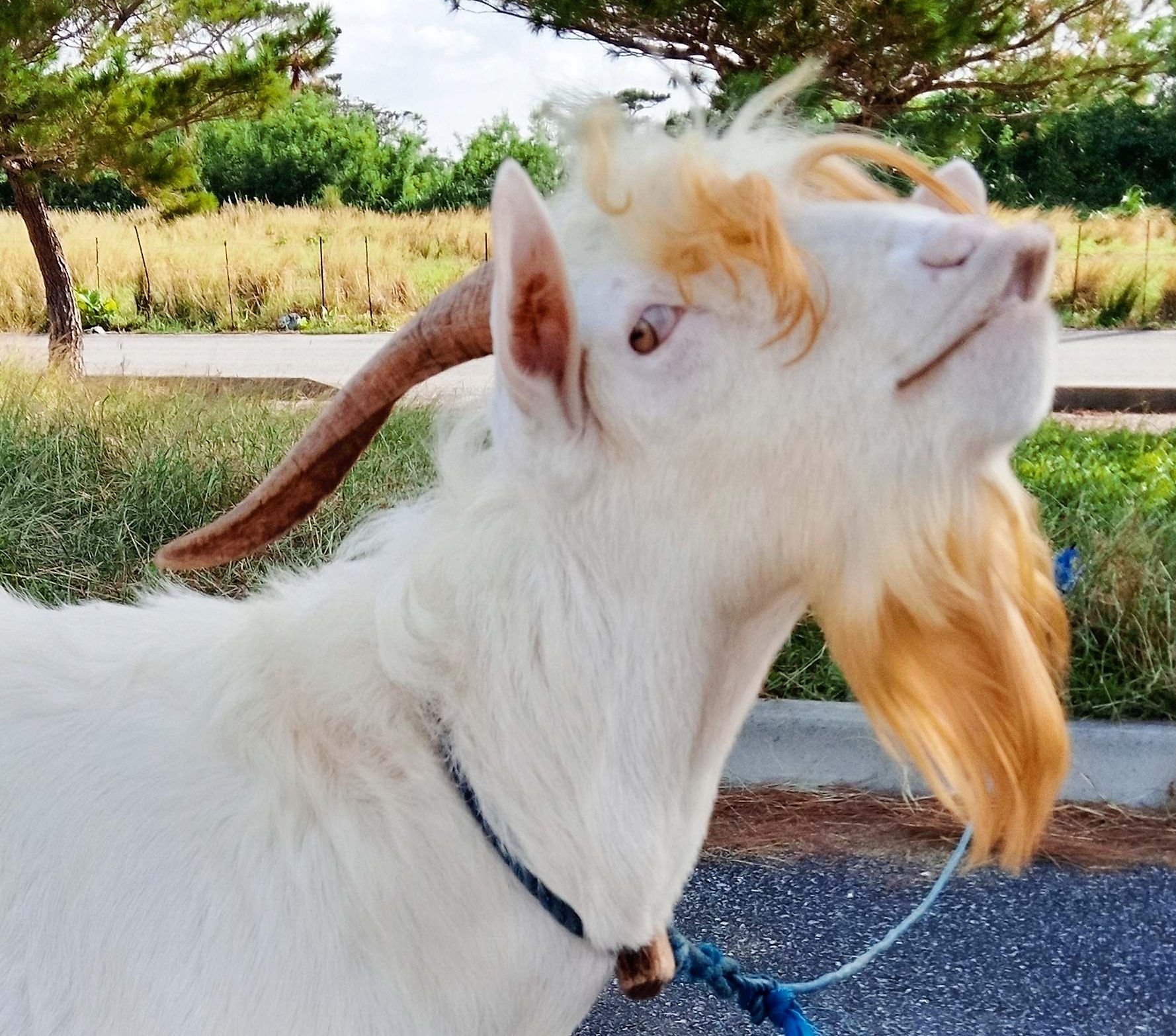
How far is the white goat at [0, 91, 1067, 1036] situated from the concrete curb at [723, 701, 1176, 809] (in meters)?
2.37

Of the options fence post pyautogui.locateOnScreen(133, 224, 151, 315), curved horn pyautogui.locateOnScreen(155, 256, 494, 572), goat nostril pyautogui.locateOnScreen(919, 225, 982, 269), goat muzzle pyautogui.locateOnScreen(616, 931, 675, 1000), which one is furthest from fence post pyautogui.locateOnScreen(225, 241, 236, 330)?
goat nostril pyautogui.locateOnScreen(919, 225, 982, 269)

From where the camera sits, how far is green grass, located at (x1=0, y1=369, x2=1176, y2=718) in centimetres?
434

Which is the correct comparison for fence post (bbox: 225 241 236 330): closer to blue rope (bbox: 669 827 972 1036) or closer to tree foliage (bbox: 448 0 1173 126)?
tree foliage (bbox: 448 0 1173 126)

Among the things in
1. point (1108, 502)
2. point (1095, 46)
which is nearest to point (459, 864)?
point (1108, 502)

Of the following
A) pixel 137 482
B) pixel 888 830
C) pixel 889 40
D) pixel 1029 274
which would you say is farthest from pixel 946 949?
pixel 889 40

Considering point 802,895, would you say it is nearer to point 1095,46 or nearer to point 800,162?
point 800,162

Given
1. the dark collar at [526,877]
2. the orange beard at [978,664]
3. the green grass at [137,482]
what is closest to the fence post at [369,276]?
the green grass at [137,482]

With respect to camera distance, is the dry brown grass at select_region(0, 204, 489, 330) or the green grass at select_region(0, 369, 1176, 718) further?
the dry brown grass at select_region(0, 204, 489, 330)

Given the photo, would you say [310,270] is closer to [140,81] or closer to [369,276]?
[369,276]

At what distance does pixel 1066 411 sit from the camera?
9.47 meters

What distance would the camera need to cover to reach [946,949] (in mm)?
3256

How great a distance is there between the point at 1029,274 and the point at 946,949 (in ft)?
8.05

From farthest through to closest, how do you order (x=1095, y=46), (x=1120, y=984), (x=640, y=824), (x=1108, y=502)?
(x=1095, y=46) < (x=1108, y=502) < (x=1120, y=984) < (x=640, y=824)

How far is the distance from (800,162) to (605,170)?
25 cm
